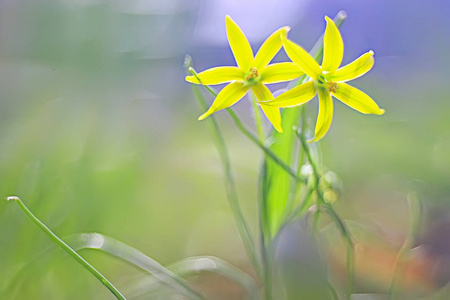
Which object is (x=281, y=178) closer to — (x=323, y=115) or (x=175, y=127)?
(x=323, y=115)

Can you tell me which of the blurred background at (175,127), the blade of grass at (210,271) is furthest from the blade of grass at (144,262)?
the blurred background at (175,127)

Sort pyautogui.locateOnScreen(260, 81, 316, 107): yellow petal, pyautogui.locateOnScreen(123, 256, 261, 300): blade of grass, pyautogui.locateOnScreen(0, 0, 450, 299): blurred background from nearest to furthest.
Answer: pyautogui.locateOnScreen(260, 81, 316, 107): yellow petal → pyautogui.locateOnScreen(123, 256, 261, 300): blade of grass → pyautogui.locateOnScreen(0, 0, 450, 299): blurred background

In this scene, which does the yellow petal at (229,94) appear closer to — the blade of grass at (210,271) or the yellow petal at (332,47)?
the yellow petal at (332,47)

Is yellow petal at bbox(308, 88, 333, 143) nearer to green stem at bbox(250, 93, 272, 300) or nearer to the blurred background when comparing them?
green stem at bbox(250, 93, 272, 300)

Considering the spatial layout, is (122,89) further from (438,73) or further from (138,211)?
(438,73)

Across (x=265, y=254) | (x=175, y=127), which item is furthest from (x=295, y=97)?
(x=175, y=127)

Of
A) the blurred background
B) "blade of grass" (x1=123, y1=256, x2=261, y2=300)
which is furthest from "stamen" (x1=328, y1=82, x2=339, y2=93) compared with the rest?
the blurred background

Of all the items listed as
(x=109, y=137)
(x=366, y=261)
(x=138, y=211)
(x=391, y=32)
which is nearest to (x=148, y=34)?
(x=109, y=137)
